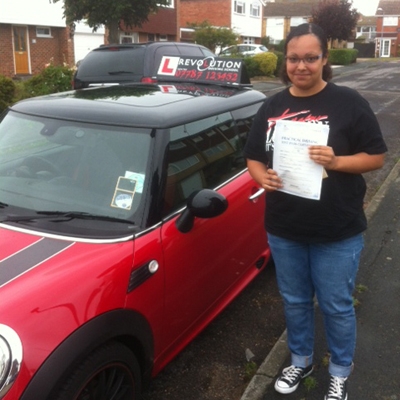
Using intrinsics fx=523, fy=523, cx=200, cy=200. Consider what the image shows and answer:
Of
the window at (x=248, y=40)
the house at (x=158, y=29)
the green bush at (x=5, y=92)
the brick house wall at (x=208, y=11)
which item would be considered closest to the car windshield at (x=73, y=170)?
the green bush at (x=5, y=92)

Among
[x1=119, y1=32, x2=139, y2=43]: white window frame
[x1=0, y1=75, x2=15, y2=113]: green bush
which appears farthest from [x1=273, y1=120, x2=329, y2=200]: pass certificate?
[x1=119, y1=32, x2=139, y2=43]: white window frame

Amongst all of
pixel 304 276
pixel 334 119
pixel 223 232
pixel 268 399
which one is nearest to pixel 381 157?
pixel 334 119

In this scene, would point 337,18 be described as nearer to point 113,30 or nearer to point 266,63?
point 266,63

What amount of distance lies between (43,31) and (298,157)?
25413 mm

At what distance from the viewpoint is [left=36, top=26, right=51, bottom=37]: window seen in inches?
976

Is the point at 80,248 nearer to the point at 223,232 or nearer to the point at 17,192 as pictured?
the point at 17,192

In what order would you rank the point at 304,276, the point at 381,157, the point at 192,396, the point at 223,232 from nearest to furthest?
the point at 381,157, the point at 304,276, the point at 192,396, the point at 223,232

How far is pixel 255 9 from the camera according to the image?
49.6 metres

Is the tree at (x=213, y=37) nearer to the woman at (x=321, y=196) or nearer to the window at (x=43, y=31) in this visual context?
the window at (x=43, y=31)

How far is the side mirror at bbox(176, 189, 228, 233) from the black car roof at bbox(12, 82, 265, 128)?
457mm

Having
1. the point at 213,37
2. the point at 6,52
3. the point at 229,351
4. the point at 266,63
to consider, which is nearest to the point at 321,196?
the point at 229,351

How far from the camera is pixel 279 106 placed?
2.55 meters

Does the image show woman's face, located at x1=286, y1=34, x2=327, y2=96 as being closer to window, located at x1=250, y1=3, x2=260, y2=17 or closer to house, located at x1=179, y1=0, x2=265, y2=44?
house, located at x1=179, y1=0, x2=265, y2=44

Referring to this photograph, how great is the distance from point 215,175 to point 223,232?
0.39m
